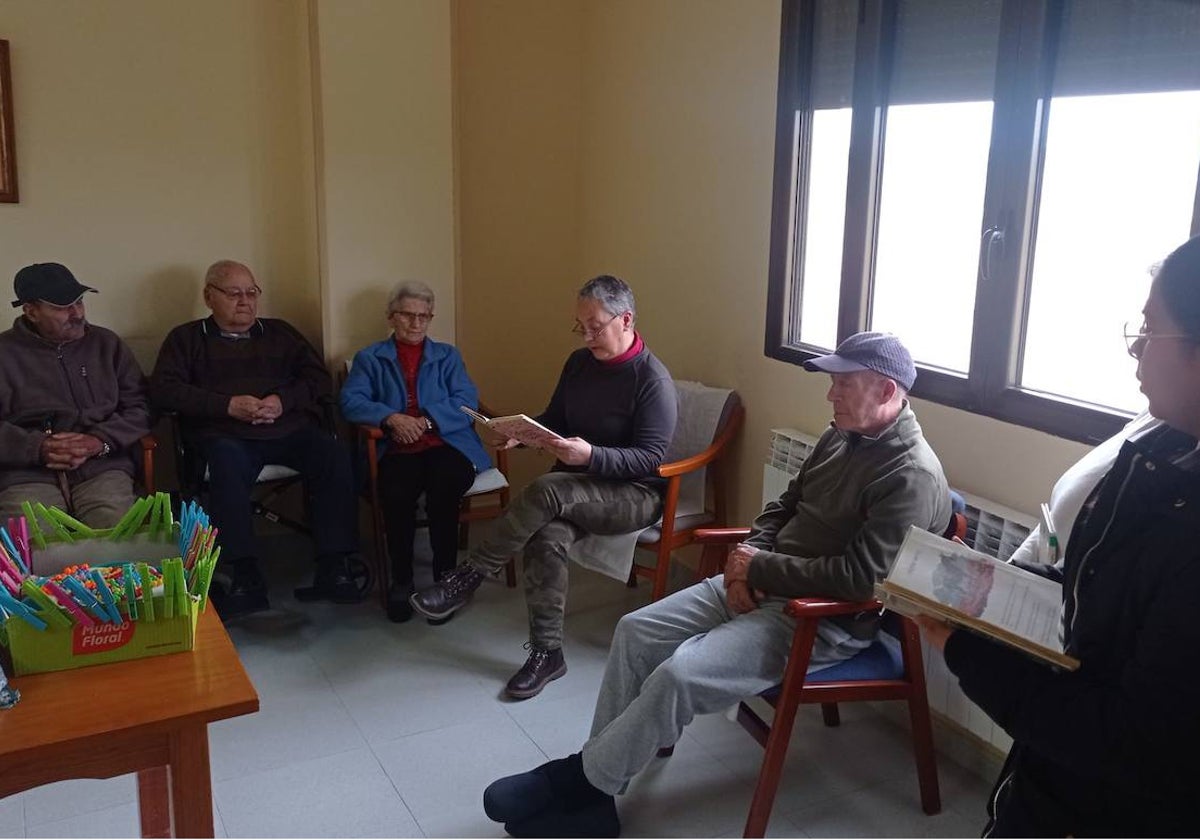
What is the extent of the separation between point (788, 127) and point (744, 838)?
201 cm

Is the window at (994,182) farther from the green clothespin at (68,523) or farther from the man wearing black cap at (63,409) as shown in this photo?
the man wearing black cap at (63,409)

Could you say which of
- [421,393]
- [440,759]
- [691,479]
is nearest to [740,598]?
[440,759]

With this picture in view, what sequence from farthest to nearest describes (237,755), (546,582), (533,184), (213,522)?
1. (533,184)
2. (213,522)
3. (546,582)
4. (237,755)

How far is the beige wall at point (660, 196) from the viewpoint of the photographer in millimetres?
3109

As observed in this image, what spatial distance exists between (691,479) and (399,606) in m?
1.06

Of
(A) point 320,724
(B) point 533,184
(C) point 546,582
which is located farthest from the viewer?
(B) point 533,184

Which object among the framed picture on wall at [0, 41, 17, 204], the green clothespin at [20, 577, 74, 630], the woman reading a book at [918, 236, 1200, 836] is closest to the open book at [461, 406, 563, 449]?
the green clothespin at [20, 577, 74, 630]

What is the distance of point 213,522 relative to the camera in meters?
3.30

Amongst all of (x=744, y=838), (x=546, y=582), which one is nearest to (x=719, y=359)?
(x=546, y=582)

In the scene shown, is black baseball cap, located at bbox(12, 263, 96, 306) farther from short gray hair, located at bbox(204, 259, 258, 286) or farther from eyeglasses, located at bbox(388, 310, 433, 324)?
eyeglasses, located at bbox(388, 310, 433, 324)

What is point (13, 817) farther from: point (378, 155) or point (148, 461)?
point (378, 155)

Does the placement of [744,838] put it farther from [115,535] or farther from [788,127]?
[788,127]

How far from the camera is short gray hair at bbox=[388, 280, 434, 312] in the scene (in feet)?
12.0

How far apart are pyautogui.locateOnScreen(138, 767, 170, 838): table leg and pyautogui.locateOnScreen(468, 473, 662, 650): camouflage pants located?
122cm
